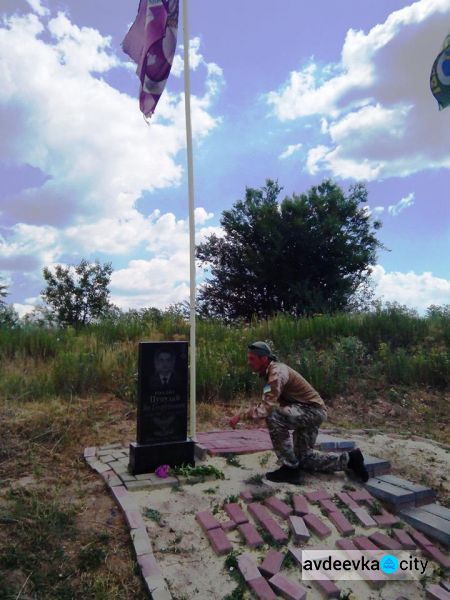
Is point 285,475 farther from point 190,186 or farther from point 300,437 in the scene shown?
point 190,186

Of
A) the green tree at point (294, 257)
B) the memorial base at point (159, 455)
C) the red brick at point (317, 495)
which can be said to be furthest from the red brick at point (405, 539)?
the green tree at point (294, 257)

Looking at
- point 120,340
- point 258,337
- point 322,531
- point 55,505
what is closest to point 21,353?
point 120,340

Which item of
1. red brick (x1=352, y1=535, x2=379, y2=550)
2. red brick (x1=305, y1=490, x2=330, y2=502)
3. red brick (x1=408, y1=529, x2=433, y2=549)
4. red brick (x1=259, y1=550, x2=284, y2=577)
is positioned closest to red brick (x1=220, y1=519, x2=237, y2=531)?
red brick (x1=259, y1=550, x2=284, y2=577)

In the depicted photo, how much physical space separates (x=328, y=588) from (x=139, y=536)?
4.54 feet

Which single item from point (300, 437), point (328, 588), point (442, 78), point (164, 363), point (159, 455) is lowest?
point (328, 588)

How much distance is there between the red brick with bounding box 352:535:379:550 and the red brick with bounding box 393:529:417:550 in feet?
0.97

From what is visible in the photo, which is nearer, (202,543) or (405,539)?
(202,543)

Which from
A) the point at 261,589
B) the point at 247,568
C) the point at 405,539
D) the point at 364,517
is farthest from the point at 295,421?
the point at 261,589

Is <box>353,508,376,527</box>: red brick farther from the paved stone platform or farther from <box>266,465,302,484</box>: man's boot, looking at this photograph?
the paved stone platform

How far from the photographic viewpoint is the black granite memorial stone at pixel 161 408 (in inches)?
193

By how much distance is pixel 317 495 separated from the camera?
450cm

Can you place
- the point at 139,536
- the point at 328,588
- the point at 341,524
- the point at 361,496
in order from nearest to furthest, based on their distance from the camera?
1. the point at 328,588
2. the point at 139,536
3. the point at 341,524
4. the point at 361,496

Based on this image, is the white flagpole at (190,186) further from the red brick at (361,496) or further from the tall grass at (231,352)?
the tall grass at (231,352)

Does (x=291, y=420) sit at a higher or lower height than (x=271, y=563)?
higher
